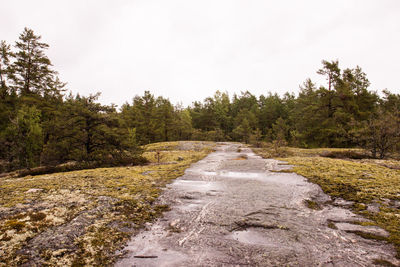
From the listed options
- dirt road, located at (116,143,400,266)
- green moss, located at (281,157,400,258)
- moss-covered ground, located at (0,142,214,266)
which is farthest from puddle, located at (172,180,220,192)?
green moss, located at (281,157,400,258)

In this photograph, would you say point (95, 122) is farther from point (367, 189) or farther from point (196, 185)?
point (367, 189)

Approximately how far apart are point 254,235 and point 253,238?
126mm

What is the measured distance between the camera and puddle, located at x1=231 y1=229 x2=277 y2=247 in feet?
11.3

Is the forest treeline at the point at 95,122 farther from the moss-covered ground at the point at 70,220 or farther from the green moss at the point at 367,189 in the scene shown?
the green moss at the point at 367,189

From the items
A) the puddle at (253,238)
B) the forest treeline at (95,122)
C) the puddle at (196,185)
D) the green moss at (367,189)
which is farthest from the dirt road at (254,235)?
the forest treeline at (95,122)

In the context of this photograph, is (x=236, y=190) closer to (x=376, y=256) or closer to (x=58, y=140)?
(x=376, y=256)

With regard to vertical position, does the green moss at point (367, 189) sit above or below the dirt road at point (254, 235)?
above

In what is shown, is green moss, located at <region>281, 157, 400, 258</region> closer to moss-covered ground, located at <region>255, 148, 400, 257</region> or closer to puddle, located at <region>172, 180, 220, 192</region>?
moss-covered ground, located at <region>255, 148, 400, 257</region>

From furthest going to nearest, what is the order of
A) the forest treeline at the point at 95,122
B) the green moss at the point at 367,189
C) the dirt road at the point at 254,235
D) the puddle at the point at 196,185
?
the forest treeline at the point at 95,122 < the puddle at the point at 196,185 < the green moss at the point at 367,189 < the dirt road at the point at 254,235

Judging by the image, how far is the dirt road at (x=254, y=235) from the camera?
2977 millimetres

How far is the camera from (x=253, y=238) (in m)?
3.65

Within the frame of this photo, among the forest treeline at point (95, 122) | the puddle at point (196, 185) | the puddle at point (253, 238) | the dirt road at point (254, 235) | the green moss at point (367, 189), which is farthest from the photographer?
the forest treeline at point (95, 122)

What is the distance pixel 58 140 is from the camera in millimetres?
12641

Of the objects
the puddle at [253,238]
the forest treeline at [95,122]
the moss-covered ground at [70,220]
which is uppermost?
the forest treeline at [95,122]
